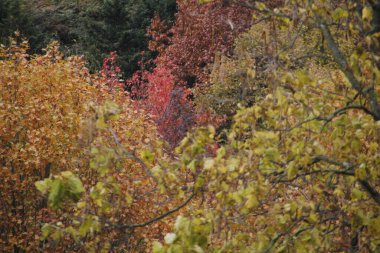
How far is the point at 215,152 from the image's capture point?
1501 cm

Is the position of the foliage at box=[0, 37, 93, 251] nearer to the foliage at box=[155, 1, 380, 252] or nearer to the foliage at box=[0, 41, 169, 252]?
the foliage at box=[0, 41, 169, 252]

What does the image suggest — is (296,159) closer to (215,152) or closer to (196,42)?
(215,152)

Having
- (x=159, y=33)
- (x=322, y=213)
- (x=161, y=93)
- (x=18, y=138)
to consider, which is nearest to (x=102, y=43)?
(x=159, y=33)

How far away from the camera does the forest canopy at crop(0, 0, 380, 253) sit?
4.68m

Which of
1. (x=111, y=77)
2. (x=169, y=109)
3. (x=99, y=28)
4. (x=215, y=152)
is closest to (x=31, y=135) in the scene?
(x=215, y=152)

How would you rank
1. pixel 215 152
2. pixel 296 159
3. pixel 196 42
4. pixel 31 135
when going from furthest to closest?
pixel 196 42 < pixel 215 152 < pixel 31 135 < pixel 296 159

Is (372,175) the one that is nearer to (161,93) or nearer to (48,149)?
(48,149)

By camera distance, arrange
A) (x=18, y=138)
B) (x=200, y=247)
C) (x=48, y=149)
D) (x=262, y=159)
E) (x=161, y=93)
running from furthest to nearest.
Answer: (x=161, y=93) → (x=18, y=138) → (x=48, y=149) → (x=262, y=159) → (x=200, y=247)

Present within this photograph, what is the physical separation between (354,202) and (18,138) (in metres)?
8.49

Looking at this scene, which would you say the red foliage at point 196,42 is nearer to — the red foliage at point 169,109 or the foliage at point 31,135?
the red foliage at point 169,109

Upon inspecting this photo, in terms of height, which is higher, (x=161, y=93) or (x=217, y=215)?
(x=217, y=215)

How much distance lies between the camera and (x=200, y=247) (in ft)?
14.4

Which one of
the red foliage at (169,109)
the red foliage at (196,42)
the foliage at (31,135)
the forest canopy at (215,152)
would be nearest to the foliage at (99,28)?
the red foliage at (196,42)

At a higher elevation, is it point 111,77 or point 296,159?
point 296,159
